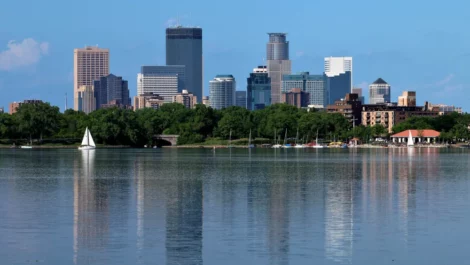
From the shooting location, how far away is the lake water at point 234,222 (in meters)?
30.1

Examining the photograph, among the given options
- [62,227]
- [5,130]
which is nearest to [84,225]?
[62,227]

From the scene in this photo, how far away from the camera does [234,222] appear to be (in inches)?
1499

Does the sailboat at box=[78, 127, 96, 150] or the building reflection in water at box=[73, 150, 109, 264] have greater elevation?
the sailboat at box=[78, 127, 96, 150]

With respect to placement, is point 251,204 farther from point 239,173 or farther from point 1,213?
point 239,173

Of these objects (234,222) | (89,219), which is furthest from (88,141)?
(234,222)

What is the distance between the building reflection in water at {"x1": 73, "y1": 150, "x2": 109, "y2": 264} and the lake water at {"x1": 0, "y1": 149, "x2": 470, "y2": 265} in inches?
1.6

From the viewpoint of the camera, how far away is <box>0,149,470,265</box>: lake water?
30.1 m

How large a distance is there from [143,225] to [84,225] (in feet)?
7.22

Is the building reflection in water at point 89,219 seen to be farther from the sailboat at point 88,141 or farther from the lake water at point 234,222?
the sailboat at point 88,141

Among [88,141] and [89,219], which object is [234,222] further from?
[88,141]

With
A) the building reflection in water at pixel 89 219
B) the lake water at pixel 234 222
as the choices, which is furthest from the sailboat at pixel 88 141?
the building reflection in water at pixel 89 219

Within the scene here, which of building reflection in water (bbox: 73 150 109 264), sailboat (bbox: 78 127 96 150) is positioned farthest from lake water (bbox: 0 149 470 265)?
sailboat (bbox: 78 127 96 150)

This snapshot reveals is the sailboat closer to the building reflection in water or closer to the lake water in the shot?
the lake water

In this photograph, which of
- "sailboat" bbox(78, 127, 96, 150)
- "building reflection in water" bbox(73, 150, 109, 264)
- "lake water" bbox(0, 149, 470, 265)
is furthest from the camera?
"sailboat" bbox(78, 127, 96, 150)
